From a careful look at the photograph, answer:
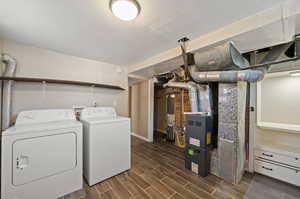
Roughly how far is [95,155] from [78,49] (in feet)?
6.24

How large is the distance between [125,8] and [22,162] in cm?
207

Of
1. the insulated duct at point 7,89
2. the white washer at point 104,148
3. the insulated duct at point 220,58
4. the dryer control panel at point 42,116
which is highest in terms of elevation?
the insulated duct at point 220,58

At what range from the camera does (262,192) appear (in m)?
1.66

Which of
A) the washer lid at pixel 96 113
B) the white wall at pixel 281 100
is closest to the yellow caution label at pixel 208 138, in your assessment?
the white wall at pixel 281 100

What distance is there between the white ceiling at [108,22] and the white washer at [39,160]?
1.24 metres

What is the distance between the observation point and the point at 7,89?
5.83 ft

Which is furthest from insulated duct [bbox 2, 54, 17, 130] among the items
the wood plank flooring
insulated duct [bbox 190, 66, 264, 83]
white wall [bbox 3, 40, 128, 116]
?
insulated duct [bbox 190, 66, 264, 83]

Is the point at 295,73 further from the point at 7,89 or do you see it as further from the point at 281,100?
the point at 7,89

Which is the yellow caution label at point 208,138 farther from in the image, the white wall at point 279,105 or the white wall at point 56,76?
the white wall at point 56,76

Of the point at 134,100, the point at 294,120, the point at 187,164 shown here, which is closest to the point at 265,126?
the point at 294,120

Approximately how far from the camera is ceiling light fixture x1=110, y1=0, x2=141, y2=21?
106 cm

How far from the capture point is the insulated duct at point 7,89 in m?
1.73

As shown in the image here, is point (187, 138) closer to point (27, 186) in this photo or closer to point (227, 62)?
point (227, 62)

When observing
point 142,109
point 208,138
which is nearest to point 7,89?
point 142,109
